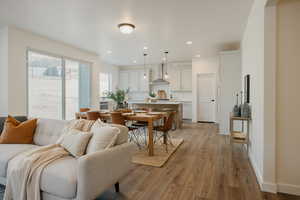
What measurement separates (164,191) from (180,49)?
463 centimetres

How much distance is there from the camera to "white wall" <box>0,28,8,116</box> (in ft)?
12.1

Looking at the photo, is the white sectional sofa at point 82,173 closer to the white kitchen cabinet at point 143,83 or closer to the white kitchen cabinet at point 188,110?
the white kitchen cabinet at point 188,110

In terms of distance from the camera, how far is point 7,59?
3.68 metres

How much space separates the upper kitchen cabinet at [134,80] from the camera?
8.32 m

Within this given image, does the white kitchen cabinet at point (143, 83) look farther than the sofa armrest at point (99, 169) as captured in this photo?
Yes

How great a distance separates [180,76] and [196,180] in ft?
18.8

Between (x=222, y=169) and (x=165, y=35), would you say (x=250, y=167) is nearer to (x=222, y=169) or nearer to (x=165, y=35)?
(x=222, y=169)

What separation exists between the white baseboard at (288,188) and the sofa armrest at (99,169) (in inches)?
73.5

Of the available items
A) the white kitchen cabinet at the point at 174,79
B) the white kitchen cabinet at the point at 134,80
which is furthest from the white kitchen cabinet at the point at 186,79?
the white kitchen cabinet at the point at 134,80

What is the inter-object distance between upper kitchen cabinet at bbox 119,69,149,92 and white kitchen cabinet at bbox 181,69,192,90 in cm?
176

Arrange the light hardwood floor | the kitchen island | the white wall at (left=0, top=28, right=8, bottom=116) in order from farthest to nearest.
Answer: the kitchen island < the white wall at (left=0, top=28, right=8, bottom=116) < the light hardwood floor

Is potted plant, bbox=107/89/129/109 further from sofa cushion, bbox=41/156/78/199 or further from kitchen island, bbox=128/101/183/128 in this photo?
kitchen island, bbox=128/101/183/128

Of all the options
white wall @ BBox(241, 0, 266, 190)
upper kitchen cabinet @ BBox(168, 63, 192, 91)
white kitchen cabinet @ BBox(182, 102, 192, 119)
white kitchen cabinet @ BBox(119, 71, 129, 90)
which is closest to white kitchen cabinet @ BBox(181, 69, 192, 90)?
upper kitchen cabinet @ BBox(168, 63, 192, 91)

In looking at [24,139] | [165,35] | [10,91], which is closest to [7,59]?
[10,91]
